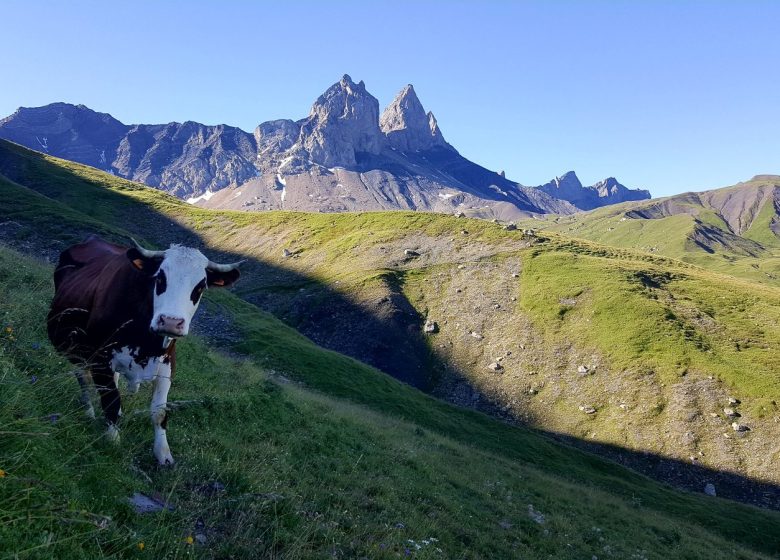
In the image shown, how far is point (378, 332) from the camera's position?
197 feet

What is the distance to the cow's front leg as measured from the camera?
341 inches

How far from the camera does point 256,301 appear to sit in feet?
230

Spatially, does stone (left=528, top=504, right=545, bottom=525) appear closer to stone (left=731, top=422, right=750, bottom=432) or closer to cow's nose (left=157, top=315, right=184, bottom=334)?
cow's nose (left=157, top=315, right=184, bottom=334)

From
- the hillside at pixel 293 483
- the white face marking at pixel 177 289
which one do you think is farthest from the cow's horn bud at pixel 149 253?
the hillside at pixel 293 483

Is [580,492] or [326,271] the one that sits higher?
[326,271]

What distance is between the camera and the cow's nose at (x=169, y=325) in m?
7.33

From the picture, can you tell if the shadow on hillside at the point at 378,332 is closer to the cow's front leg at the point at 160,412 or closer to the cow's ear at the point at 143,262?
the cow's front leg at the point at 160,412

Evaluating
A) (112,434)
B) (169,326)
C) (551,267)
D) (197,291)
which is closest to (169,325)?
(169,326)

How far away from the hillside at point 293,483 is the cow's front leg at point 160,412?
0.91ft

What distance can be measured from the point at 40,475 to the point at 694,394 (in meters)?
55.0

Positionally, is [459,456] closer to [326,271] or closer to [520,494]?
[520,494]

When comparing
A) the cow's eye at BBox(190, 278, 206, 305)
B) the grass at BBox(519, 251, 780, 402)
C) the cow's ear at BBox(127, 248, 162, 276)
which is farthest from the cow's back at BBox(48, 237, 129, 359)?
the grass at BBox(519, 251, 780, 402)

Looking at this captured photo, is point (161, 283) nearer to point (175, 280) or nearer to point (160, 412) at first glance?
point (175, 280)

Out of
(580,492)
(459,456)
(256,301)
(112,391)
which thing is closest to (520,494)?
(459,456)
